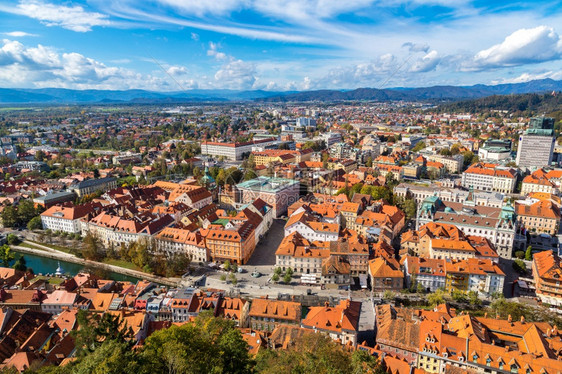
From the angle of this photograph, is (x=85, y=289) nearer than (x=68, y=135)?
A: Yes

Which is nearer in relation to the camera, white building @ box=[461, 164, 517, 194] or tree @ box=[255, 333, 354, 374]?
tree @ box=[255, 333, 354, 374]

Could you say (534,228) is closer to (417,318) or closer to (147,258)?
(417,318)

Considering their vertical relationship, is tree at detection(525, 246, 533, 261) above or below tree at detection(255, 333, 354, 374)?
below

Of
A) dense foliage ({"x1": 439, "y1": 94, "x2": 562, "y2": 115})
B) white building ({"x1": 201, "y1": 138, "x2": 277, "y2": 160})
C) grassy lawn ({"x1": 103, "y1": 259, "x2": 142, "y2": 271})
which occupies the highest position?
dense foliage ({"x1": 439, "y1": 94, "x2": 562, "y2": 115})

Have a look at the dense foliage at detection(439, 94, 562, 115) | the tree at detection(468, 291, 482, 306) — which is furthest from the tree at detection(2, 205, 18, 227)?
the dense foliage at detection(439, 94, 562, 115)

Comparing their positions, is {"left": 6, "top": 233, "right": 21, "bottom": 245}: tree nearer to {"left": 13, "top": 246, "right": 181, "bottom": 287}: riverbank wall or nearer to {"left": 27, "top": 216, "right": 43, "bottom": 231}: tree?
{"left": 13, "top": 246, "right": 181, "bottom": 287}: riverbank wall

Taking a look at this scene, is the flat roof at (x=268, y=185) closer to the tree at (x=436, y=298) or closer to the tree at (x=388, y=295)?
the tree at (x=388, y=295)

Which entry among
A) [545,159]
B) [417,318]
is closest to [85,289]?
[417,318]
